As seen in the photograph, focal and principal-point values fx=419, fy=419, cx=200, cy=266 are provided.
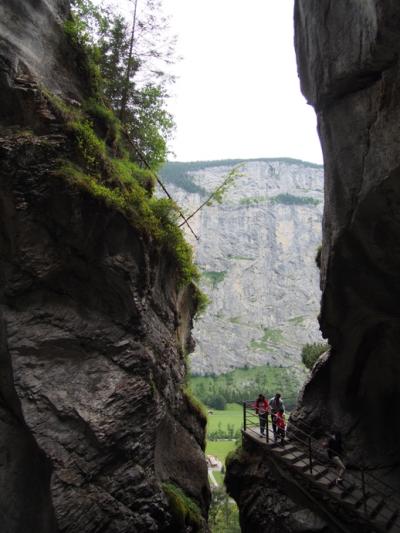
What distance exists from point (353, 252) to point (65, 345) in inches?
342

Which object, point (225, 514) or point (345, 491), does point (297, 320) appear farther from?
point (345, 491)

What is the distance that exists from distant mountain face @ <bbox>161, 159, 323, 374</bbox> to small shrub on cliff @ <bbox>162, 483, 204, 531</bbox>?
359 ft

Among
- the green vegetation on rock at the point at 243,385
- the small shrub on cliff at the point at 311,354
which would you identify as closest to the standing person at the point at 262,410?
the small shrub on cliff at the point at 311,354

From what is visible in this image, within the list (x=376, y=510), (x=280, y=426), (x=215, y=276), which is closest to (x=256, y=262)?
(x=215, y=276)

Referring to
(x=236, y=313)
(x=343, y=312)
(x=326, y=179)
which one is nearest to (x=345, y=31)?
(x=326, y=179)

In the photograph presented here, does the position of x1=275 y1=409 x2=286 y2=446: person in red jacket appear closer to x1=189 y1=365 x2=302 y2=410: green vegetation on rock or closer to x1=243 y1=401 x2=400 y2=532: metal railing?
x1=243 y1=401 x2=400 y2=532: metal railing

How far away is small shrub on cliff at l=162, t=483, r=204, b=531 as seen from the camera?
41.7 ft

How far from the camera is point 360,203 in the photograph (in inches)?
402

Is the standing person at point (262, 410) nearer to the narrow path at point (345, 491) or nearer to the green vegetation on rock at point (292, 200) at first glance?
the narrow path at point (345, 491)

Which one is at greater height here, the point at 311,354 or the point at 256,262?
the point at 256,262

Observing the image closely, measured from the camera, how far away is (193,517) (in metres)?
13.9

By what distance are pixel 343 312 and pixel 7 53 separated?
539 inches

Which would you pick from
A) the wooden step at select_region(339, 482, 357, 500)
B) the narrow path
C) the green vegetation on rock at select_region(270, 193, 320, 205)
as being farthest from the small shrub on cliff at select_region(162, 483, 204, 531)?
the green vegetation on rock at select_region(270, 193, 320, 205)

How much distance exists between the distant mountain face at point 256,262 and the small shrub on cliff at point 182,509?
109492mm
